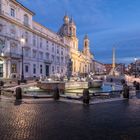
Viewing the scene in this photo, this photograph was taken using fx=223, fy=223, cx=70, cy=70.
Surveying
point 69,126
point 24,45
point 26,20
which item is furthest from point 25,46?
point 69,126

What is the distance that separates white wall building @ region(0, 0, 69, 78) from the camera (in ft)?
152

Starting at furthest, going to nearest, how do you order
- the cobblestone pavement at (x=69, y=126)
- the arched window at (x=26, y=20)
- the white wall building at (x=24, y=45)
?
the arched window at (x=26, y=20), the white wall building at (x=24, y=45), the cobblestone pavement at (x=69, y=126)

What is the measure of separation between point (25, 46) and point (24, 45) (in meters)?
0.77

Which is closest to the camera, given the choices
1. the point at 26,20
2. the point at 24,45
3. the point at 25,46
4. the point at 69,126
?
the point at 69,126

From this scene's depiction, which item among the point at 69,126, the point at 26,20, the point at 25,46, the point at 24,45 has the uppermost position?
the point at 26,20

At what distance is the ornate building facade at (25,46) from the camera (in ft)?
152

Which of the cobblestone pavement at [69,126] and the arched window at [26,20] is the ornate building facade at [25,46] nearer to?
the arched window at [26,20]

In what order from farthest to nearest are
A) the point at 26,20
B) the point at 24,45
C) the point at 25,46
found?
1. the point at 26,20
2. the point at 25,46
3. the point at 24,45

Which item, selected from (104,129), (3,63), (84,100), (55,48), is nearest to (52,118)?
(104,129)

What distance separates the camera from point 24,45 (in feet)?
176

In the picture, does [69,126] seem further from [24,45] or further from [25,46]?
[25,46]

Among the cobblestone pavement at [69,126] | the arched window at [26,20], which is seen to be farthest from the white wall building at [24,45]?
the cobblestone pavement at [69,126]

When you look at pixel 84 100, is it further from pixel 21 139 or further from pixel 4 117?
pixel 21 139

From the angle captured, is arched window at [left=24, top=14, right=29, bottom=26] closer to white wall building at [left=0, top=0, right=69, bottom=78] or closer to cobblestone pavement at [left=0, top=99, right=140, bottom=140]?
white wall building at [left=0, top=0, right=69, bottom=78]
